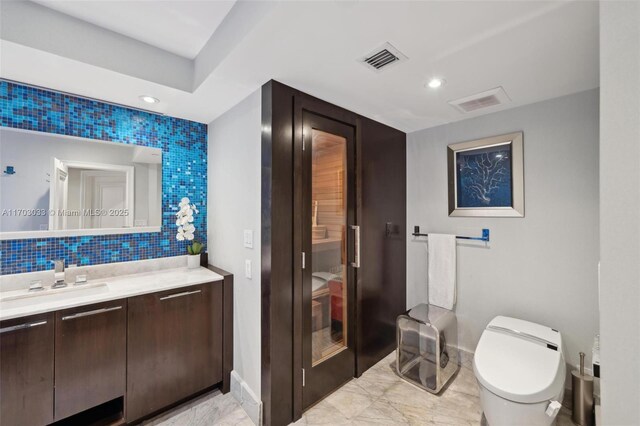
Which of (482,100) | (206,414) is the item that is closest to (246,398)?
(206,414)

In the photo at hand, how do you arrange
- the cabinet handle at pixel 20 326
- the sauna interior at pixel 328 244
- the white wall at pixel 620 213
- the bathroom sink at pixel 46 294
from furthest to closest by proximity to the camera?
1. the sauna interior at pixel 328 244
2. the bathroom sink at pixel 46 294
3. the cabinet handle at pixel 20 326
4. the white wall at pixel 620 213

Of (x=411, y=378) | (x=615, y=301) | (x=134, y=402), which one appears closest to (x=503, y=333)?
(x=411, y=378)

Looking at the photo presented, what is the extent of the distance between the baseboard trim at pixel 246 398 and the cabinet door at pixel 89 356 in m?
0.74

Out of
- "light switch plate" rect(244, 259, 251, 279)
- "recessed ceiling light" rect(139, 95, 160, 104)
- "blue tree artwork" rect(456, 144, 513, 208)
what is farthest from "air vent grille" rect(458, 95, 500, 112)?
"recessed ceiling light" rect(139, 95, 160, 104)

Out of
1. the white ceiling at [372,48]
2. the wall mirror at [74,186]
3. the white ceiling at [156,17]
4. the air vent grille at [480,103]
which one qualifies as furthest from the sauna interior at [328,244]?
the wall mirror at [74,186]

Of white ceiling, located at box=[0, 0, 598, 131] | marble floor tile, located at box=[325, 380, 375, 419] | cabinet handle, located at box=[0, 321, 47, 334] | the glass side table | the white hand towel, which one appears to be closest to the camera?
white ceiling, located at box=[0, 0, 598, 131]

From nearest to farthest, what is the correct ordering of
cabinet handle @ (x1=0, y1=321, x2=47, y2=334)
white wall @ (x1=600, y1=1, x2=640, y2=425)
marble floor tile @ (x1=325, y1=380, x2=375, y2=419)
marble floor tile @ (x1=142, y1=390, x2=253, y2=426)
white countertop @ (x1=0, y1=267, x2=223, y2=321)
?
white wall @ (x1=600, y1=1, x2=640, y2=425) → cabinet handle @ (x1=0, y1=321, x2=47, y2=334) → white countertop @ (x1=0, y1=267, x2=223, y2=321) → marble floor tile @ (x1=142, y1=390, x2=253, y2=426) → marble floor tile @ (x1=325, y1=380, x2=375, y2=419)

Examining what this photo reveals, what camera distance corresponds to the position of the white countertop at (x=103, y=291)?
150 centimetres

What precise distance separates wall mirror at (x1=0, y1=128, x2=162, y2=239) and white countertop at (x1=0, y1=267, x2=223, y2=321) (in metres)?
0.40

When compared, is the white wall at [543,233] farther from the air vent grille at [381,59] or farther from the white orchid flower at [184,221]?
the white orchid flower at [184,221]

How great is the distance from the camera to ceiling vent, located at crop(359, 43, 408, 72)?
1.44 meters

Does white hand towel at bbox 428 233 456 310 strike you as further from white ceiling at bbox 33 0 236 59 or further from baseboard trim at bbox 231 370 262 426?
white ceiling at bbox 33 0 236 59

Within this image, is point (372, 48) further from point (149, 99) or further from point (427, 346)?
point (427, 346)

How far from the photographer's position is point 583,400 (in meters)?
1.79
